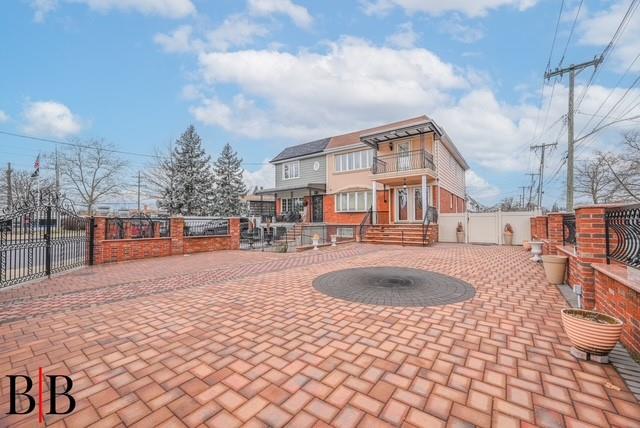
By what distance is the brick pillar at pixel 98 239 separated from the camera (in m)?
8.31

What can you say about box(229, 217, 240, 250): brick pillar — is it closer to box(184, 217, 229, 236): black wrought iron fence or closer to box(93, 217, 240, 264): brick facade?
box(93, 217, 240, 264): brick facade

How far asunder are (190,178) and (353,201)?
13.4 m

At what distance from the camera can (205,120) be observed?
68.7ft

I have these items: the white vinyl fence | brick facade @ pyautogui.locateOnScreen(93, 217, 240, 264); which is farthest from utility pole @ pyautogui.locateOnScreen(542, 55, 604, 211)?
brick facade @ pyautogui.locateOnScreen(93, 217, 240, 264)

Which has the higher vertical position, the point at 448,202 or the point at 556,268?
the point at 448,202

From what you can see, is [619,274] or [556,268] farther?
[556,268]

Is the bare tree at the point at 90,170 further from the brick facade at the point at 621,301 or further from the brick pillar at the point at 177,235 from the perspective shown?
the brick facade at the point at 621,301

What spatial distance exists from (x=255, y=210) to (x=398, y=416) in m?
29.8

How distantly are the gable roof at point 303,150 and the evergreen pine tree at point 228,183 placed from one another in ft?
18.9

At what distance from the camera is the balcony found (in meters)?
14.4

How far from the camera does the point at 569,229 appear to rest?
5.84 m

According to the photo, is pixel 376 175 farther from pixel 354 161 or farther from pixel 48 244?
pixel 48 244

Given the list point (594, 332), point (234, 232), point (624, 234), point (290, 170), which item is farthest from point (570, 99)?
point (234, 232)

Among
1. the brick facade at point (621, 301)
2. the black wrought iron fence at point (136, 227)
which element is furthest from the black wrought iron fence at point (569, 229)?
the black wrought iron fence at point (136, 227)
